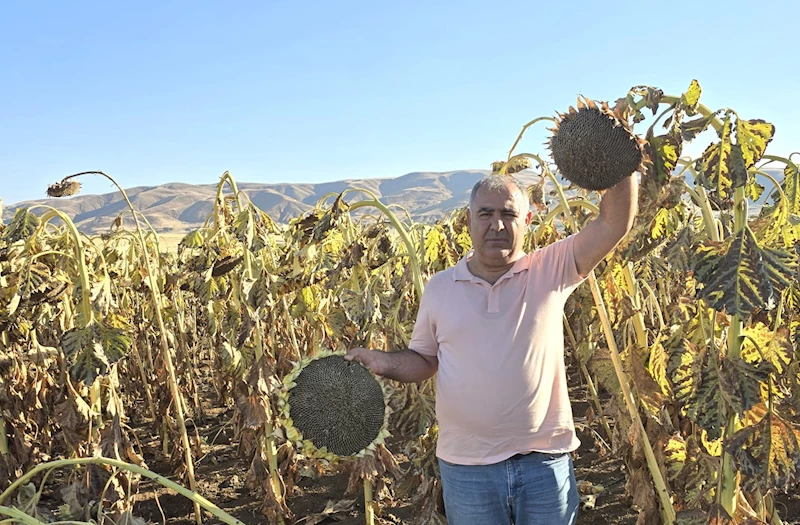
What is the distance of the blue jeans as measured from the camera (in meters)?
2.23

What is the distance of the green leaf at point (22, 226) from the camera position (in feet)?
9.47

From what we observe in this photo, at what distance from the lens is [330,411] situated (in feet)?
6.09

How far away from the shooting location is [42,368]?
4395 millimetres

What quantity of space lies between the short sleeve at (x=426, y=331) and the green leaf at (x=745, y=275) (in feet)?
3.14

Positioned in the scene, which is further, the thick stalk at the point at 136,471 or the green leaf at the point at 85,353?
the green leaf at the point at 85,353

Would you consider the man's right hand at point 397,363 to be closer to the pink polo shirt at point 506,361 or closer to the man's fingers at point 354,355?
the man's fingers at point 354,355

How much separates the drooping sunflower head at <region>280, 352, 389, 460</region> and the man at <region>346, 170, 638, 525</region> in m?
0.23

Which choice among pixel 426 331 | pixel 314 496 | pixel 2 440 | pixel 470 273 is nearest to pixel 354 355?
pixel 426 331

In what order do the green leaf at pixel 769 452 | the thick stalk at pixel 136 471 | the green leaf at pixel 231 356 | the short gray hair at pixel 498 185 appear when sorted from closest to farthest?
the thick stalk at pixel 136 471 → the green leaf at pixel 769 452 → the short gray hair at pixel 498 185 → the green leaf at pixel 231 356

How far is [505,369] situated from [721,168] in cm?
94

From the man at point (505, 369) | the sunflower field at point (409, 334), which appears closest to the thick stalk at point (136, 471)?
the sunflower field at point (409, 334)

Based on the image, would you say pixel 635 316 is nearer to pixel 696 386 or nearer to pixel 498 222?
pixel 696 386

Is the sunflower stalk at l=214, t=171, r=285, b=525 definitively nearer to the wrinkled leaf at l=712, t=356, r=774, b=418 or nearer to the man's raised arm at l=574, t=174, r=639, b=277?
the man's raised arm at l=574, t=174, r=639, b=277

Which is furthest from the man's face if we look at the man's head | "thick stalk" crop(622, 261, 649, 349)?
"thick stalk" crop(622, 261, 649, 349)
